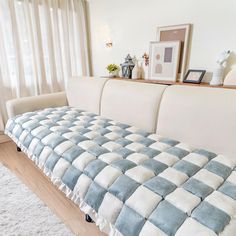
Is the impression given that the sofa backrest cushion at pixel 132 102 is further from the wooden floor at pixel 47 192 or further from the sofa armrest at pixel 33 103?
the wooden floor at pixel 47 192

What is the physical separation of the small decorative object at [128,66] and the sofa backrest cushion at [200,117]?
1.12 metres

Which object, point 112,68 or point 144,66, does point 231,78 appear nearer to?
point 144,66

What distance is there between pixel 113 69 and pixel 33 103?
1.22 metres

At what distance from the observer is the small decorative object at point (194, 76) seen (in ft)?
6.90

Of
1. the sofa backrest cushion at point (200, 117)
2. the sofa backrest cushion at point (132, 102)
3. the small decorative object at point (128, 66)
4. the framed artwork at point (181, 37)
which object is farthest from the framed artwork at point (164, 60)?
the sofa backrest cushion at point (200, 117)

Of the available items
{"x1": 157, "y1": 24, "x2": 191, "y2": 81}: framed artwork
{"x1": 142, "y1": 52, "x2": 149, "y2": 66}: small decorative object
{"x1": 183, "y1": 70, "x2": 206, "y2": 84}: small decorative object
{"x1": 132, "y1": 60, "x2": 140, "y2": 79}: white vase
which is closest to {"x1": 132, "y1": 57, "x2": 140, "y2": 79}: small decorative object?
{"x1": 132, "y1": 60, "x2": 140, "y2": 79}: white vase

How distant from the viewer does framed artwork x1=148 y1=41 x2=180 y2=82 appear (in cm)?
229

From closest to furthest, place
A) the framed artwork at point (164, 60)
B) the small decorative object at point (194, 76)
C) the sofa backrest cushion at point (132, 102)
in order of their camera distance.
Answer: the sofa backrest cushion at point (132, 102)
the small decorative object at point (194, 76)
the framed artwork at point (164, 60)

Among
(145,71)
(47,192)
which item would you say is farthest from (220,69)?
(47,192)

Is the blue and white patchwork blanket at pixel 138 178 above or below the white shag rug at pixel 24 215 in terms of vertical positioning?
above

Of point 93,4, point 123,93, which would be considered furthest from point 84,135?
point 93,4

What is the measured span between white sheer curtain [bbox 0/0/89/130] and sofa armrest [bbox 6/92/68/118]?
43 centimetres

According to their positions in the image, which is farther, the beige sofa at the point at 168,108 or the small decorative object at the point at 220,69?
the small decorative object at the point at 220,69

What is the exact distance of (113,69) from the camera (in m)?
2.94
